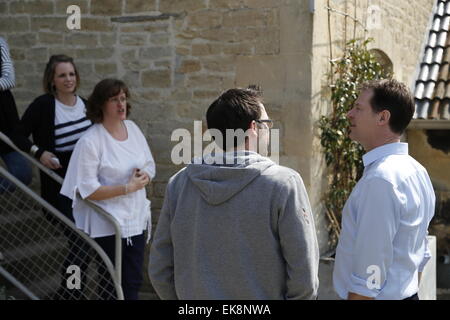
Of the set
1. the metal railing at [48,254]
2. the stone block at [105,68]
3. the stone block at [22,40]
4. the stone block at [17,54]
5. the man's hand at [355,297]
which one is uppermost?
the stone block at [22,40]

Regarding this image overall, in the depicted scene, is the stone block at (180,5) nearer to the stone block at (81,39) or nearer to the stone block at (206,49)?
the stone block at (206,49)

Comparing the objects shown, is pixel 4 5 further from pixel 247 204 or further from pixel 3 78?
pixel 247 204

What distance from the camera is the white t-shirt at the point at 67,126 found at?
16.1 ft

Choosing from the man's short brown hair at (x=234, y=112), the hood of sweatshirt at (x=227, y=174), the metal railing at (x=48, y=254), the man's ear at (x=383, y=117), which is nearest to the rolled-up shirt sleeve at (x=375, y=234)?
the man's ear at (x=383, y=117)

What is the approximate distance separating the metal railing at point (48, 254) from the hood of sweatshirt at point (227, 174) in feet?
6.83

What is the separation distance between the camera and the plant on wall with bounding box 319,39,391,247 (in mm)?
5658

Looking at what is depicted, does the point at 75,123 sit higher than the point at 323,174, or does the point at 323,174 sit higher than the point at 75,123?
the point at 75,123

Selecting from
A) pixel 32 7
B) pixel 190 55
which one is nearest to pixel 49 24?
pixel 32 7

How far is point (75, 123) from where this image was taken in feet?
16.2

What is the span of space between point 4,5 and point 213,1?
87.3 inches

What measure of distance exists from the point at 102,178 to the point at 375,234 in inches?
102

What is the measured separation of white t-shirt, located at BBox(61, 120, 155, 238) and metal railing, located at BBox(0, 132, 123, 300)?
0.33 feet

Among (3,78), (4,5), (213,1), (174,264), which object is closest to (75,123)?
(3,78)

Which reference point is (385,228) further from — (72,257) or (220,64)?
(220,64)
